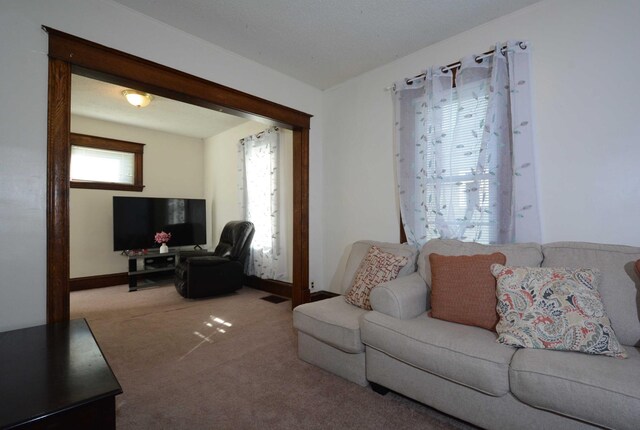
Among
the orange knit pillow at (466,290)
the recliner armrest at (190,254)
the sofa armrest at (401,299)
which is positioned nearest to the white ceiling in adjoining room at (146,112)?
the recliner armrest at (190,254)

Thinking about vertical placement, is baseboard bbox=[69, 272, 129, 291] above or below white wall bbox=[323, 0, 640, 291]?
below

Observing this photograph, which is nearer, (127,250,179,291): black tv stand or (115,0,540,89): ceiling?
(115,0,540,89): ceiling

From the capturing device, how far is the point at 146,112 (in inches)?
173

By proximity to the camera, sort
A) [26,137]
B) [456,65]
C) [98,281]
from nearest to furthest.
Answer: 1. [26,137]
2. [456,65]
3. [98,281]

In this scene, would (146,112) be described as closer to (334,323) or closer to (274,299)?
(274,299)

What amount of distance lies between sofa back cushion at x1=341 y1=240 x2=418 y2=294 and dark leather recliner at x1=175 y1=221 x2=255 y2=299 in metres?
2.16

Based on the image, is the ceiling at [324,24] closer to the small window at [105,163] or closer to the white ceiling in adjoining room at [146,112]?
the white ceiling in adjoining room at [146,112]

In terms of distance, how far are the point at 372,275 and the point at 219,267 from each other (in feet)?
8.51

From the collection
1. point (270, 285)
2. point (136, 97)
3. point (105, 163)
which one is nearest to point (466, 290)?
point (270, 285)

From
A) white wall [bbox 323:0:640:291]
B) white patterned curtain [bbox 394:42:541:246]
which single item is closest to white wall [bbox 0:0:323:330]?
white patterned curtain [bbox 394:42:541:246]

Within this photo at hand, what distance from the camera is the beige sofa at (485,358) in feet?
3.97

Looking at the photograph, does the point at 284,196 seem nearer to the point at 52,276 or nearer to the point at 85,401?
the point at 52,276

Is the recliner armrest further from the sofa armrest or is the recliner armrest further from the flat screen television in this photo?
the sofa armrest

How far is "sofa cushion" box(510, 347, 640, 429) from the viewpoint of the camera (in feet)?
3.67
